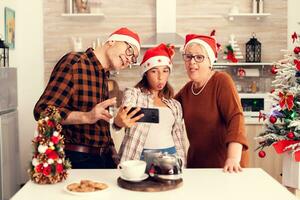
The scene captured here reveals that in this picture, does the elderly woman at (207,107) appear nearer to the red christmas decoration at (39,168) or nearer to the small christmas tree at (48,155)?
the small christmas tree at (48,155)

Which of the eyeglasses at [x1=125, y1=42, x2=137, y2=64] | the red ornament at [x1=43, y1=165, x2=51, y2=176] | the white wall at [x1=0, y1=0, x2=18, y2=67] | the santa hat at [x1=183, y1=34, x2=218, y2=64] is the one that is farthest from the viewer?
the white wall at [x1=0, y1=0, x2=18, y2=67]

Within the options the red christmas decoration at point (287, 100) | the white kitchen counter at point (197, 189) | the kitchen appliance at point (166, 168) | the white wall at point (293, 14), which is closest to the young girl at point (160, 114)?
the white kitchen counter at point (197, 189)

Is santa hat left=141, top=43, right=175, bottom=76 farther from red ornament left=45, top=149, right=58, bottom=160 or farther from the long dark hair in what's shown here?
red ornament left=45, top=149, right=58, bottom=160

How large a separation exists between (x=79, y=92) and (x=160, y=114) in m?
0.52

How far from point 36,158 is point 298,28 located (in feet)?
14.3

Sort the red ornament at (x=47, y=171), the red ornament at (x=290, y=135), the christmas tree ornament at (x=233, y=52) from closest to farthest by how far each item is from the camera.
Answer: the red ornament at (x=47, y=171) < the red ornament at (x=290, y=135) < the christmas tree ornament at (x=233, y=52)

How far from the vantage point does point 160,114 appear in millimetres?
2594

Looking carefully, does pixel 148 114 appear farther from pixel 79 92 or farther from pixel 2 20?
pixel 2 20

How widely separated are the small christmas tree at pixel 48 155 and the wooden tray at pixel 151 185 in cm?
28

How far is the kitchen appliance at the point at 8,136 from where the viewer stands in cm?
405

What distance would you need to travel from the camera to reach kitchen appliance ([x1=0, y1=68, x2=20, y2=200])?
4.05 meters

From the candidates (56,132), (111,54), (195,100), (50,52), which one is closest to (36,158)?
(56,132)

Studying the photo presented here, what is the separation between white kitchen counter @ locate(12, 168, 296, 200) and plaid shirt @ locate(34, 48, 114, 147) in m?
0.27

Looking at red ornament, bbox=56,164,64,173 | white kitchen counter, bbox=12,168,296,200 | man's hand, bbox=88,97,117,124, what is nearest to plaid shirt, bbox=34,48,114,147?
man's hand, bbox=88,97,117,124
